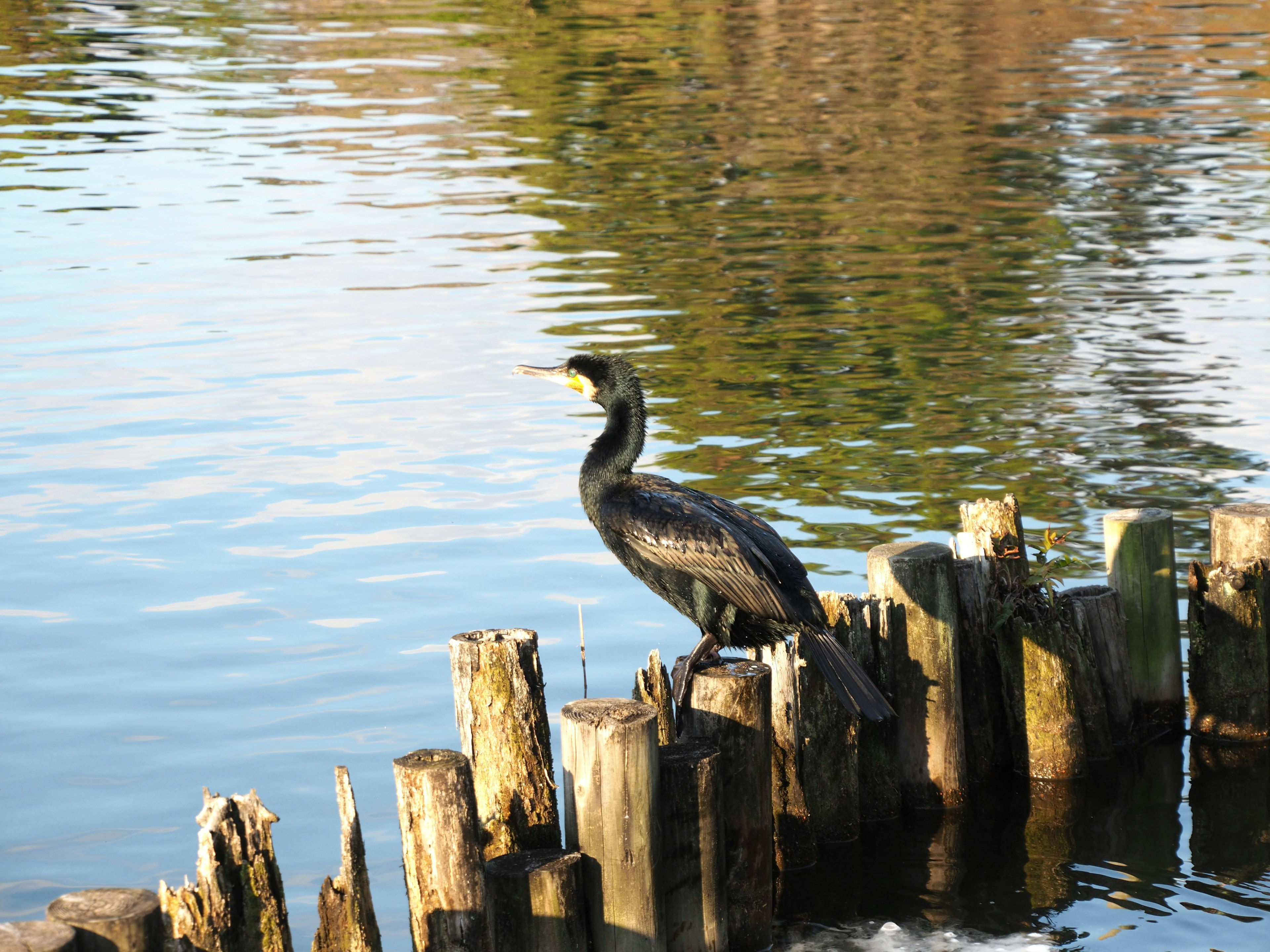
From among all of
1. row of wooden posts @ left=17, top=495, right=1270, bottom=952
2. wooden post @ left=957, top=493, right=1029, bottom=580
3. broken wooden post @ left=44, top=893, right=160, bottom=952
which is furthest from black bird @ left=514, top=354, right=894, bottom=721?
broken wooden post @ left=44, top=893, right=160, bottom=952

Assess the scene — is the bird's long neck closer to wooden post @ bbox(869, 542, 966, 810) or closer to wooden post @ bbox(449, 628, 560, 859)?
wooden post @ bbox(869, 542, 966, 810)

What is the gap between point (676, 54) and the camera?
3606 cm

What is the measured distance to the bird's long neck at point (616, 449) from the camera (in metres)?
6.55

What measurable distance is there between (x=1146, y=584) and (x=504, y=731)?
11.6ft

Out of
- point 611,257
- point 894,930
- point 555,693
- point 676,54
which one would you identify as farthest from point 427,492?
point 676,54

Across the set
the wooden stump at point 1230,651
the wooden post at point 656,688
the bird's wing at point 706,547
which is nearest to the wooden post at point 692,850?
the wooden post at point 656,688

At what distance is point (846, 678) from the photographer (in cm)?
600

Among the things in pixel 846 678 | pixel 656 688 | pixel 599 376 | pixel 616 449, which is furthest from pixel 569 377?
pixel 846 678

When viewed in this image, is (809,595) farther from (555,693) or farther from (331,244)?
(331,244)

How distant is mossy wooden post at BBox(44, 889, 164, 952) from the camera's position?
155 inches

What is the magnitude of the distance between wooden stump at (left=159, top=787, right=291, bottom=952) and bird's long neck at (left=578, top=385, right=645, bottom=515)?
247cm

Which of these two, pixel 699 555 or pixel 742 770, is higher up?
pixel 699 555

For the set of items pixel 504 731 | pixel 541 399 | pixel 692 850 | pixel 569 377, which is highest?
pixel 569 377

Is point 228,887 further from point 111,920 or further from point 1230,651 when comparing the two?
point 1230,651
